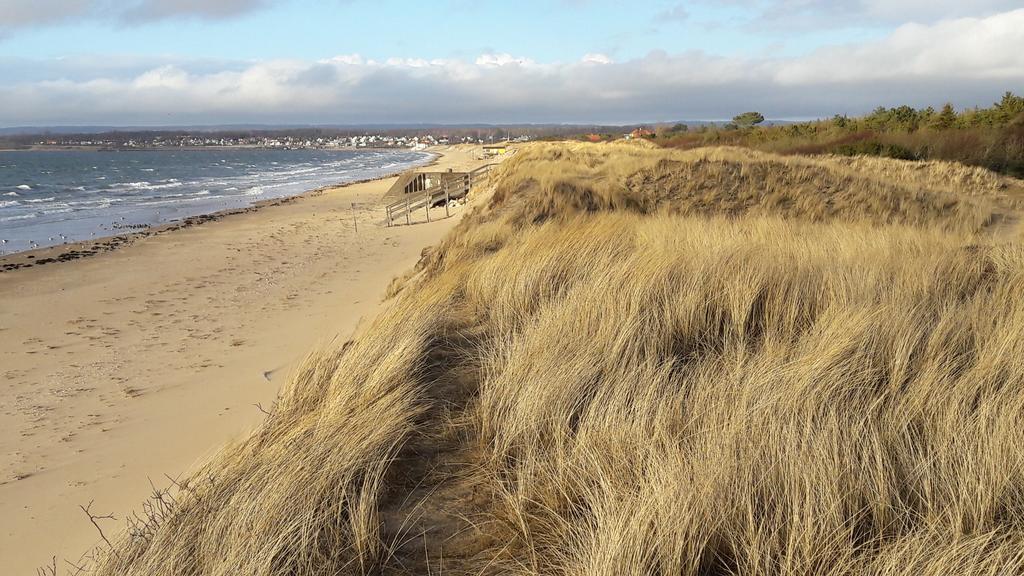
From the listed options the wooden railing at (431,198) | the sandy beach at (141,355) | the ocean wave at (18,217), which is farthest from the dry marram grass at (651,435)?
the ocean wave at (18,217)

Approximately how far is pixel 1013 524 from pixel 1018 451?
1.48 feet

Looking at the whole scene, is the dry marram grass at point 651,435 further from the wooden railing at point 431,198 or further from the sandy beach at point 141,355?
the wooden railing at point 431,198

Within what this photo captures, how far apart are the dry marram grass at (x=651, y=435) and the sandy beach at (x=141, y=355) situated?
1.90 m

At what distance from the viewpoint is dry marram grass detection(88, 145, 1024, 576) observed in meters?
2.26

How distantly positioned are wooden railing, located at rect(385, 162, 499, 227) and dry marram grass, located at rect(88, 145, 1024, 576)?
17019 mm

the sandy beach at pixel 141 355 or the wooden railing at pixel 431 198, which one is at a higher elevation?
the wooden railing at pixel 431 198

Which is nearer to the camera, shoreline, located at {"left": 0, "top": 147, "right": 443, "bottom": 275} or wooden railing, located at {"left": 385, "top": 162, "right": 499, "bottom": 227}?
shoreline, located at {"left": 0, "top": 147, "right": 443, "bottom": 275}

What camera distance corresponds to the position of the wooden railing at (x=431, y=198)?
2253 cm

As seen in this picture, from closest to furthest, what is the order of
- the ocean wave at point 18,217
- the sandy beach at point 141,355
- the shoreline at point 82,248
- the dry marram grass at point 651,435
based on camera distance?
1. the dry marram grass at point 651,435
2. the sandy beach at point 141,355
3. the shoreline at point 82,248
4. the ocean wave at point 18,217

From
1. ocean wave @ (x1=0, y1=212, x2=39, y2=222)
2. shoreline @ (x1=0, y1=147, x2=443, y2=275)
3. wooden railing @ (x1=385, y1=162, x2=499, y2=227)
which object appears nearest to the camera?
shoreline @ (x1=0, y1=147, x2=443, y2=275)

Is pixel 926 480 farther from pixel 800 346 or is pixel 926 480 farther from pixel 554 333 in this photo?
pixel 554 333

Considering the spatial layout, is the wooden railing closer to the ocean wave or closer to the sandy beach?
the sandy beach

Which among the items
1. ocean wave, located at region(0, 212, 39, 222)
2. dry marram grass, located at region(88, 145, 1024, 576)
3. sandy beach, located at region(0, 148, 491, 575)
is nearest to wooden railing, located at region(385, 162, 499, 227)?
sandy beach, located at region(0, 148, 491, 575)

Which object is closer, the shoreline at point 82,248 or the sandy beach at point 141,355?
the sandy beach at point 141,355
